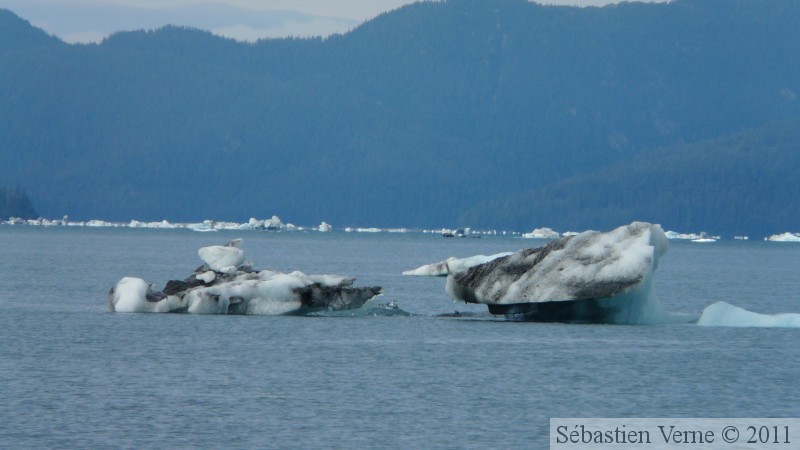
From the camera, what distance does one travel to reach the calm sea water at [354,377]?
25.1 metres

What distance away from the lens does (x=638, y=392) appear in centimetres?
3020

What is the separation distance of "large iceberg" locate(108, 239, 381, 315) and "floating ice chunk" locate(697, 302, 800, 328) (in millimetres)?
10107

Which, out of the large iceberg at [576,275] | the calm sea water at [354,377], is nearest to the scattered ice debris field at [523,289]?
the large iceberg at [576,275]

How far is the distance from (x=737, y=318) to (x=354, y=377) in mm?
16283

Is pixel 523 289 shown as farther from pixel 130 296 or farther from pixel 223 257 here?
pixel 130 296

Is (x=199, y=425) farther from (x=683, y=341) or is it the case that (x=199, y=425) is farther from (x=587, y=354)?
(x=683, y=341)

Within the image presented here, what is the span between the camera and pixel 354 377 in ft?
105

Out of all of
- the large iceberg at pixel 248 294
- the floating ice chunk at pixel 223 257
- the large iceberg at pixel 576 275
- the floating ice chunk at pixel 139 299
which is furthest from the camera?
the floating ice chunk at pixel 223 257

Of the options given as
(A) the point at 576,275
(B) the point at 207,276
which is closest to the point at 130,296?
(B) the point at 207,276

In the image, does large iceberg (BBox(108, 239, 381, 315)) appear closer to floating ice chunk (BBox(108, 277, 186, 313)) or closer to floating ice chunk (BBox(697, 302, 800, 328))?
floating ice chunk (BBox(108, 277, 186, 313))

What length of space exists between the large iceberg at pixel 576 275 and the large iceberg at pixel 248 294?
404 cm

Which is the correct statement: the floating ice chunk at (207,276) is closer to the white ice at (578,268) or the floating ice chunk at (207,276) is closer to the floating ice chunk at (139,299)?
the floating ice chunk at (139,299)

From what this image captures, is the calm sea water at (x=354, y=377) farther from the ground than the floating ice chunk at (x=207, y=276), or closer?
closer

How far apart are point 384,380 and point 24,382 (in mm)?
7672
